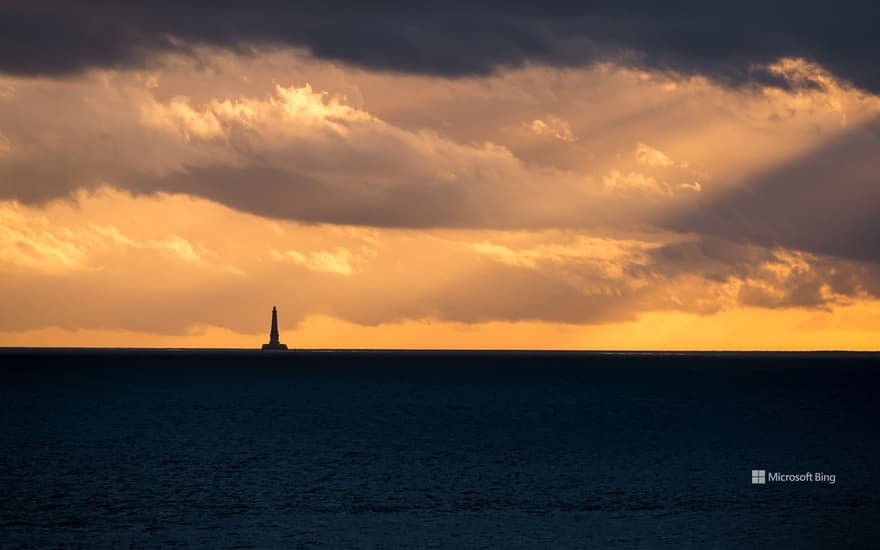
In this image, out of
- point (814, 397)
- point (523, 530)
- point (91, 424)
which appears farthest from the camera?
point (814, 397)

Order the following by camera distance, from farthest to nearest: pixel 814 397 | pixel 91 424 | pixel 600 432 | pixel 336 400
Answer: pixel 814 397 < pixel 336 400 < pixel 91 424 < pixel 600 432

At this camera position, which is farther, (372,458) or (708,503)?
(372,458)

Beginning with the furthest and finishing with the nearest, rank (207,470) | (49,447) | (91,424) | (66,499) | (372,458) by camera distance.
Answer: (91,424), (49,447), (372,458), (207,470), (66,499)

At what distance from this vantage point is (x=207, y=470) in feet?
238

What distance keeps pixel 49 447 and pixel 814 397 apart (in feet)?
417

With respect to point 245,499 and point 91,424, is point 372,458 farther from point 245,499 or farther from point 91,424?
point 91,424

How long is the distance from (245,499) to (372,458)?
2105cm

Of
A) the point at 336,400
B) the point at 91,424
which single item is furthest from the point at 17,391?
the point at 91,424

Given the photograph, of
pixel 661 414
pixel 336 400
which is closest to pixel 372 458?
pixel 661 414

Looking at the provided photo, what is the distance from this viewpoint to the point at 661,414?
130250 millimetres

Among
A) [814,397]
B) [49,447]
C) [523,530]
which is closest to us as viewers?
[523,530]

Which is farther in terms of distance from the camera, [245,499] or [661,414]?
[661,414]

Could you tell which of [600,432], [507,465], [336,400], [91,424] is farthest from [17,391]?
[507,465]

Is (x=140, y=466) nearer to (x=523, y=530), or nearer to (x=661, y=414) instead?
(x=523, y=530)
